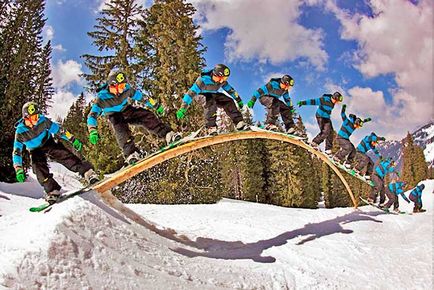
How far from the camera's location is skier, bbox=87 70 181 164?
→ 27.4 ft

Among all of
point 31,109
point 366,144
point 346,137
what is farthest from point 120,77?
point 366,144

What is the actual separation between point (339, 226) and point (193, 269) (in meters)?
6.73

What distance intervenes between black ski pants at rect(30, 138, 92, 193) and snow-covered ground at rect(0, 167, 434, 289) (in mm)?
808

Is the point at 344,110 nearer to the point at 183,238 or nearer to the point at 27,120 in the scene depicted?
the point at 183,238

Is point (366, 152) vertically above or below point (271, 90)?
below

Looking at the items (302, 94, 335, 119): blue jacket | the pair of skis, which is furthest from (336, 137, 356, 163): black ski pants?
the pair of skis

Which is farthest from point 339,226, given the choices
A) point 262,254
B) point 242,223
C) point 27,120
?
point 27,120

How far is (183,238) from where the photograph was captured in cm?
884

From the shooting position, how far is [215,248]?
8680 millimetres

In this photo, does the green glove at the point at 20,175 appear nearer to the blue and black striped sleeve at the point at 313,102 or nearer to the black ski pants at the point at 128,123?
the black ski pants at the point at 128,123

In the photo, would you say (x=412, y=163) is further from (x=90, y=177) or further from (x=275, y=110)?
(x=90, y=177)

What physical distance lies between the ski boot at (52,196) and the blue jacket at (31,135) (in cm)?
82

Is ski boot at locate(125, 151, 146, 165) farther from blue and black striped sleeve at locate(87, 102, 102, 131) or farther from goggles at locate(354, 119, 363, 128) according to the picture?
goggles at locate(354, 119, 363, 128)

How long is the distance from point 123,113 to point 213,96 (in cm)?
250
